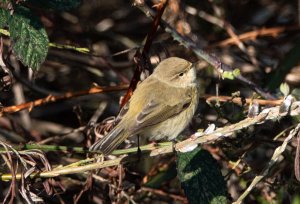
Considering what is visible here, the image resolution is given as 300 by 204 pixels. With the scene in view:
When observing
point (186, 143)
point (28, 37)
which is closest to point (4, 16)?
point (28, 37)

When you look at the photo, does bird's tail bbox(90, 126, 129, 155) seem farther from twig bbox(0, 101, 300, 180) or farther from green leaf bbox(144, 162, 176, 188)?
green leaf bbox(144, 162, 176, 188)

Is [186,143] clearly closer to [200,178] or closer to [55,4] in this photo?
[200,178]

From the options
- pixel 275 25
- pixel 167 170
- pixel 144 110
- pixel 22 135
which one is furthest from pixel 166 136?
pixel 275 25

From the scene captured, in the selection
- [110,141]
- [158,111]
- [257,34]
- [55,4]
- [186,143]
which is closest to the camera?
[186,143]

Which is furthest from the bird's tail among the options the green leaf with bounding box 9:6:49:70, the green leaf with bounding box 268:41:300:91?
the green leaf with bounding box 268:41:300:91

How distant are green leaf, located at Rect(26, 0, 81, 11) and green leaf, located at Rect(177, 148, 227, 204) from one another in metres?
0.93

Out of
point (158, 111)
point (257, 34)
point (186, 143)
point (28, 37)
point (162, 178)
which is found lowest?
point (162, 178)

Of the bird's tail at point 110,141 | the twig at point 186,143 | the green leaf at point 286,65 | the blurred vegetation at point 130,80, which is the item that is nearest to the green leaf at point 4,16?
the blurred vegetation at point 130,80

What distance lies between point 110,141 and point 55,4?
30.0 inches

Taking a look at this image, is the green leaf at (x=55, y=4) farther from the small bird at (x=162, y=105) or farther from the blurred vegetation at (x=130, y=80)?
the small bird at (x=162, y=105)

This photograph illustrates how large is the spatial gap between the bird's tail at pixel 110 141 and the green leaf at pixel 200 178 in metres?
0.35

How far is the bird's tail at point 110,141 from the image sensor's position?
2.94m

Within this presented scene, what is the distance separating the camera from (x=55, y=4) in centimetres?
286

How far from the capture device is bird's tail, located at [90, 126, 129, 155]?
2.94 metres
